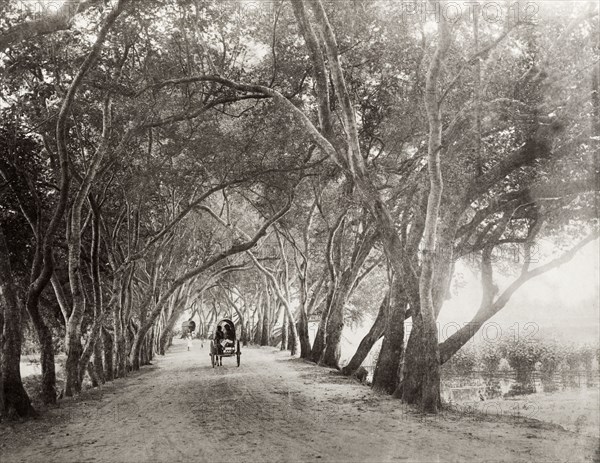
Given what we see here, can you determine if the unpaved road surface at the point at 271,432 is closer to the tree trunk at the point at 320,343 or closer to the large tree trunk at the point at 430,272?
the large tree trunk at the point at 430,272

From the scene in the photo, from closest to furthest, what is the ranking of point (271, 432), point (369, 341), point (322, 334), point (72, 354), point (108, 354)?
point (271, 432)
point (72, 354)
point (369, 341)
point (108, 354)
point (322, 334)

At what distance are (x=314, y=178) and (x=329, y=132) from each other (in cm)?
725

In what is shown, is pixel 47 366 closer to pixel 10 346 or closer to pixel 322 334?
pixel 10 346

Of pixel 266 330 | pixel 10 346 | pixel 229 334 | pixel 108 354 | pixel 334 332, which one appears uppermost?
pixel 266 330

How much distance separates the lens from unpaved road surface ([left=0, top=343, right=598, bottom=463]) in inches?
256

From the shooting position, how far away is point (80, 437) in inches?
311

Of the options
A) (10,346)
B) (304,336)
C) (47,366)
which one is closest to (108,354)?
(304,336)

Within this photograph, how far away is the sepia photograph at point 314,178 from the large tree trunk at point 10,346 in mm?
37

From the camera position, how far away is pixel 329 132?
1073 cm

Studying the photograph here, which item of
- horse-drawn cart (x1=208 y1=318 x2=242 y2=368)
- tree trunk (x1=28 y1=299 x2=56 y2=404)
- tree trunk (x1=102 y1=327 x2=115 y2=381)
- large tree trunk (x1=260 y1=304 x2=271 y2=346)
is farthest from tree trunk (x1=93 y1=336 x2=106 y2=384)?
large tree trunk (x1=260 y1=304 x2=271 y2=346)

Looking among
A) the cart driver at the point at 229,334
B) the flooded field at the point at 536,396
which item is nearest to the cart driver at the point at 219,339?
the cart driver at the point at 229,334

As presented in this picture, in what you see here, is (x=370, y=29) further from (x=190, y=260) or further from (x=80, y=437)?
(x=190, y=260)

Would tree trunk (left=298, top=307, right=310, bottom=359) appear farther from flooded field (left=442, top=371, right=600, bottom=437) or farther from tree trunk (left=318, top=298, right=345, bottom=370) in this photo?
flooded field (left=442, top=371, right=600, bottom=437)

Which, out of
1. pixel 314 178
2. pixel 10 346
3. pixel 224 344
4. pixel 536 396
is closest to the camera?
pixel 10 346
